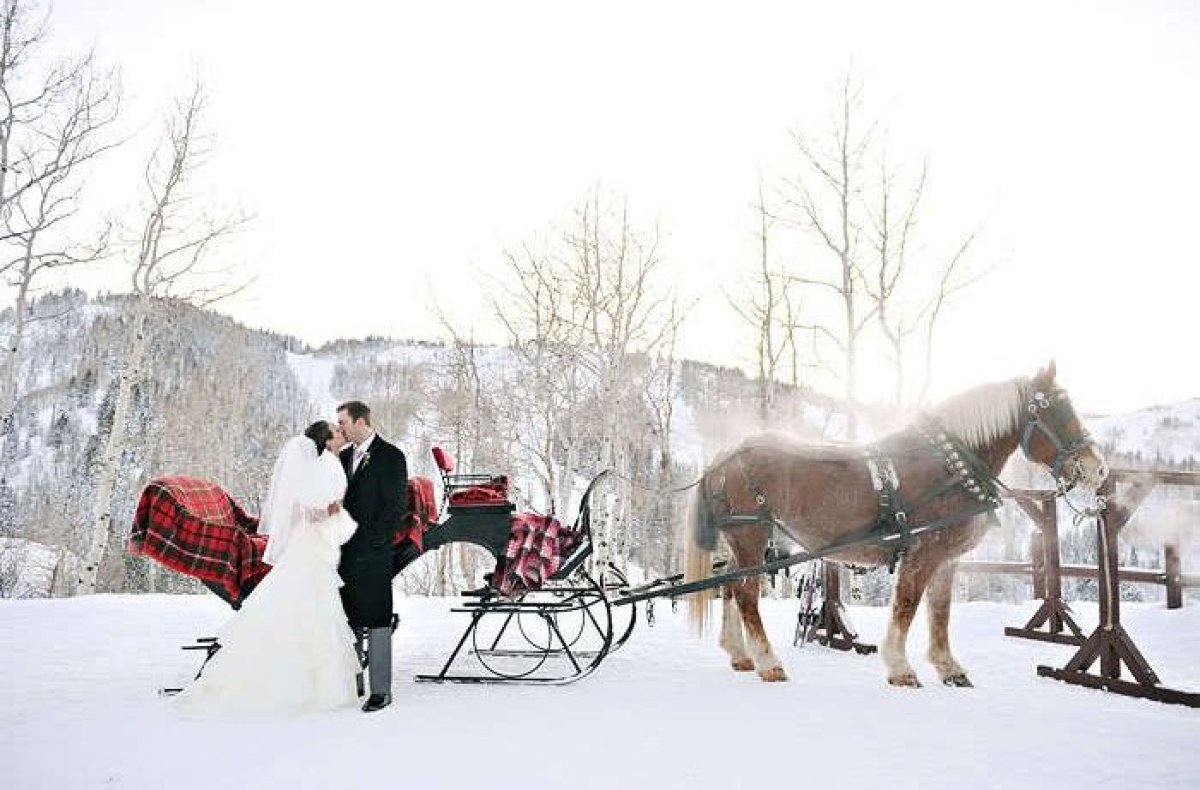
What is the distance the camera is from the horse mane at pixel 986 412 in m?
5.45

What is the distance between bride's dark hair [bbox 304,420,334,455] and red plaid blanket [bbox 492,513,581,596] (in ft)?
4.30

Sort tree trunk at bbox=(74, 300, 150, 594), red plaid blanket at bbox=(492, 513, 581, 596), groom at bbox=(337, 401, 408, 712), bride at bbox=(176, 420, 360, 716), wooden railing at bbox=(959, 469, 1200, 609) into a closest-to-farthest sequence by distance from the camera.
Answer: bride at bbox=(176, 420, 360, 716) < groom at bbox=(337, 401, 408, 712) < red plaid blanket at bbox=(492, 513, 581, 596) < wooden railing at bbox=(959, 469, 1200, 609) < tree trunk at bbox=(74, 300, 150, 594)

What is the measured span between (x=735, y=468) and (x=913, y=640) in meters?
3.17

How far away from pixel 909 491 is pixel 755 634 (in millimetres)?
1460

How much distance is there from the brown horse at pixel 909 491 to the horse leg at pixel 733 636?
0.19 meters

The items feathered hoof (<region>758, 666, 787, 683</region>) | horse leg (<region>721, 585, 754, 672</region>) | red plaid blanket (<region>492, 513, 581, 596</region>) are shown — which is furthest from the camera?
horse leg (<region>721, 585, 754, 672</region>)

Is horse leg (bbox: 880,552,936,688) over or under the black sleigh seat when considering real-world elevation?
under

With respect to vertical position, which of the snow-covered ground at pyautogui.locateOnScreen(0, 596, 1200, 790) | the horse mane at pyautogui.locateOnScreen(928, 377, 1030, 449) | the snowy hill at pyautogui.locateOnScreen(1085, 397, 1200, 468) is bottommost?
the snow-covered ground at pyautogui.locateOnScreen(0, 596, 1200, 790)

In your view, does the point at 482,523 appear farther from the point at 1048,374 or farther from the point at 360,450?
the point at 1048,374

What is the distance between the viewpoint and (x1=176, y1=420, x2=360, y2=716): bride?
446 cm

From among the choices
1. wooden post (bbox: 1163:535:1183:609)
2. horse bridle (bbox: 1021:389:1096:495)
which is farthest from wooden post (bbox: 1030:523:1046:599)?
horse bridle (bbox: 1021:389:1096:495)

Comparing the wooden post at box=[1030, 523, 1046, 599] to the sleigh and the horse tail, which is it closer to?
the horse tail

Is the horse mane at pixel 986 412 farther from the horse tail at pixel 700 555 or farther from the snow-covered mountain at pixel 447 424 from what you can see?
the horse tail at pixel 700 555

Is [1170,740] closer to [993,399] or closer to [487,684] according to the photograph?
[993,399]
